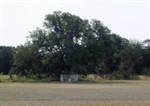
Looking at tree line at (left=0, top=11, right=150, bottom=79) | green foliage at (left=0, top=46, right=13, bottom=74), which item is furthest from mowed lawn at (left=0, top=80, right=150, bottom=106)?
green foliage at (left=0, top=46, right=13, bottom=74)

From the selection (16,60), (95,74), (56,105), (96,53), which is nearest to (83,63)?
(96,53)

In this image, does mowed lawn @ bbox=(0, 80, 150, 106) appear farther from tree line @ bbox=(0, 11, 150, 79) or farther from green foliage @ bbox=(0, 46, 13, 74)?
green foliage @ bbox=(0, 46, 13, 74)

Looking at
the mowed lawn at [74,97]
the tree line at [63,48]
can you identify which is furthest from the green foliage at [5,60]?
the mowed lawn at [74,97]

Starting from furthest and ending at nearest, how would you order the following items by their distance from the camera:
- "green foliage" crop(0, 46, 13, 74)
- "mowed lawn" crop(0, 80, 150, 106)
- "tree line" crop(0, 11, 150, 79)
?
"green foliage" crop(0, 46, 13, 74) < "tree line" crop(0, 11, 150, 79) < "mowed lawn" crop(0, 80, 150, 106)

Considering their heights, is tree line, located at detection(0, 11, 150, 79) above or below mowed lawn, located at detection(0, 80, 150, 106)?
above

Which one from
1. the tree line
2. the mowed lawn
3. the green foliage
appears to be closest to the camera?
the mowed lawn

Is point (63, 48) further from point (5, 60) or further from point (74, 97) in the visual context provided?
point (74, 97)

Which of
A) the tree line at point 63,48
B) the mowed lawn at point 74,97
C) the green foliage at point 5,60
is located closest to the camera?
the mowed lawn at point 74,97

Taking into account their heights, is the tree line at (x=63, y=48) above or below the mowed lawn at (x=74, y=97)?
above

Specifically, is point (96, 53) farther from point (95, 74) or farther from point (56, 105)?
point (56, 105)

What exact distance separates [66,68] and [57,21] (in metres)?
9.78

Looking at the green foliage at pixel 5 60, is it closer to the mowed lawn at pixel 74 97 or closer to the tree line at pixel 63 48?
the tree line at pixel 63 48

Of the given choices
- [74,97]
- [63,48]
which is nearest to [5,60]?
[63,48]

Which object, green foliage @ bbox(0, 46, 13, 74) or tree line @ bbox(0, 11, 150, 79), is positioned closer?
tree line @ bbox(0, 11, 150, 79)
